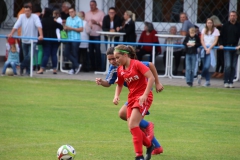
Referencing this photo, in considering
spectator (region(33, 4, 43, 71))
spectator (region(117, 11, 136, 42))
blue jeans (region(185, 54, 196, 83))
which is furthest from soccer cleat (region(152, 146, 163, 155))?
spectator (region(33, 4, 43, 71))

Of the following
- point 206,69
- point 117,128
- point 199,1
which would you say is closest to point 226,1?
point 199,1

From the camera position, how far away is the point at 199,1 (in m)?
20.4

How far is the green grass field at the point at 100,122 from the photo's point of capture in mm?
8703

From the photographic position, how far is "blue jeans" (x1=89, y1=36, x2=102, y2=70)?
1976cm

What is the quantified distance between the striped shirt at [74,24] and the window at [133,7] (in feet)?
8.29

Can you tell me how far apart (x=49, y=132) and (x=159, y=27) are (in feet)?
37.0

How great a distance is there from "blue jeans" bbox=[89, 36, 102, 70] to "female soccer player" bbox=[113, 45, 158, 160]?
11.6 metres

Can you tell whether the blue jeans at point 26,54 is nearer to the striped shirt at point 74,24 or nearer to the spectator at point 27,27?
the spectator at point 27,27

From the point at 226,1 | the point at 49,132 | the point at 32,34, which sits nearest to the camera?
the point at 49,132

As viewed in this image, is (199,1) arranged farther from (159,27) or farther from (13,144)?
(13,144)

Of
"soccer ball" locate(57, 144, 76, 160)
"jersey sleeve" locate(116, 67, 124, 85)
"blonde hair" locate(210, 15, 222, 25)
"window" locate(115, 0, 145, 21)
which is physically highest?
"window" locate(115, 0, 145, 21)

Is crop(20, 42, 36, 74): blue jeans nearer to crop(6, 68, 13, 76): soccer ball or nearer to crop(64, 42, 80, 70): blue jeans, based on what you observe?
crop(6, 68, 13, 76): soccer ball

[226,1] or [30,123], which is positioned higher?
[226,1]

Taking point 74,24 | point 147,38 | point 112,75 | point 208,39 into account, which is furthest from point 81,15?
point 112,75
